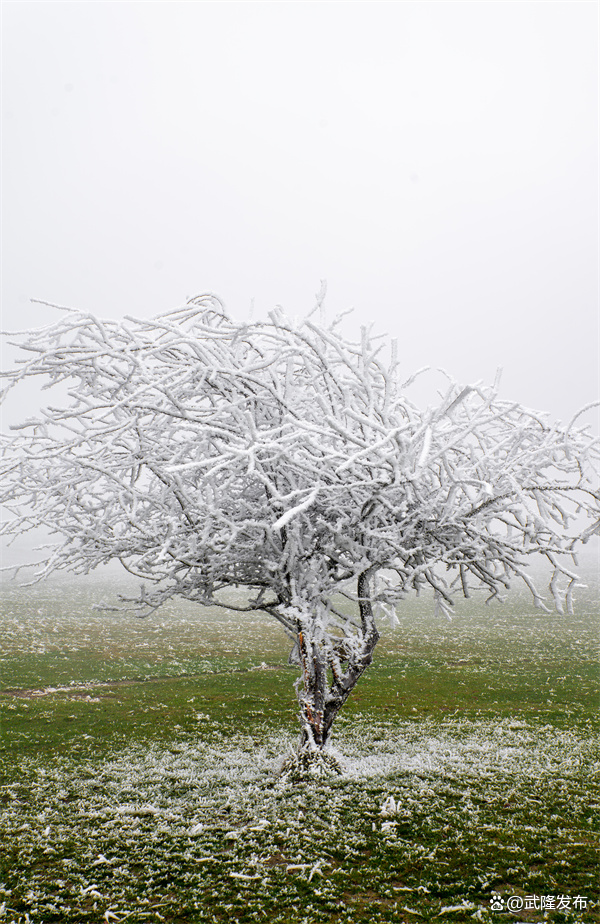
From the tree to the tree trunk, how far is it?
0.03 metres

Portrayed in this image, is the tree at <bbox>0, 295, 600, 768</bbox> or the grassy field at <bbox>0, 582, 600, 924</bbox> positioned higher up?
the tree at <bbox>0, 295, 600, 768</bbox>

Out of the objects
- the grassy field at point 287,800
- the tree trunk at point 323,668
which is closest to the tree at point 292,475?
the tree trunk at point 323,668

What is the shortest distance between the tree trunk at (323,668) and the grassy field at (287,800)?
96 cm

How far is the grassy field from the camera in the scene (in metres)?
6.60

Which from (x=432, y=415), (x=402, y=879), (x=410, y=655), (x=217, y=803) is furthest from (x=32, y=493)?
(x=410, y=655)

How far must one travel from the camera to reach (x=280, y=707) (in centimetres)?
1627

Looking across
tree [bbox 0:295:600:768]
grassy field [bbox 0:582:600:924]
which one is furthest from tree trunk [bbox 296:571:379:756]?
grassy field [bbox 0:582:600:924]

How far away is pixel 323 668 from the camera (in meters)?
10.4

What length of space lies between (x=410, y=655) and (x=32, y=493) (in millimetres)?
19895

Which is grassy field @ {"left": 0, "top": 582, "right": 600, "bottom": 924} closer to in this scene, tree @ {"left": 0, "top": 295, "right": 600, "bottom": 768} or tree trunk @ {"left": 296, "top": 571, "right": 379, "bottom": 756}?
tree trunk @ {"left": 296, "top": 571, "right": 379, "bottom": 756}

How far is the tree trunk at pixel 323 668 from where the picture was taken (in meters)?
9.92

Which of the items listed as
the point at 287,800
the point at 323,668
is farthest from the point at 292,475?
the point at 287,800

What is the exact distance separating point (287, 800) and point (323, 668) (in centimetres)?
224

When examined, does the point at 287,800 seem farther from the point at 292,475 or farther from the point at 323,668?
the point at 292,475
